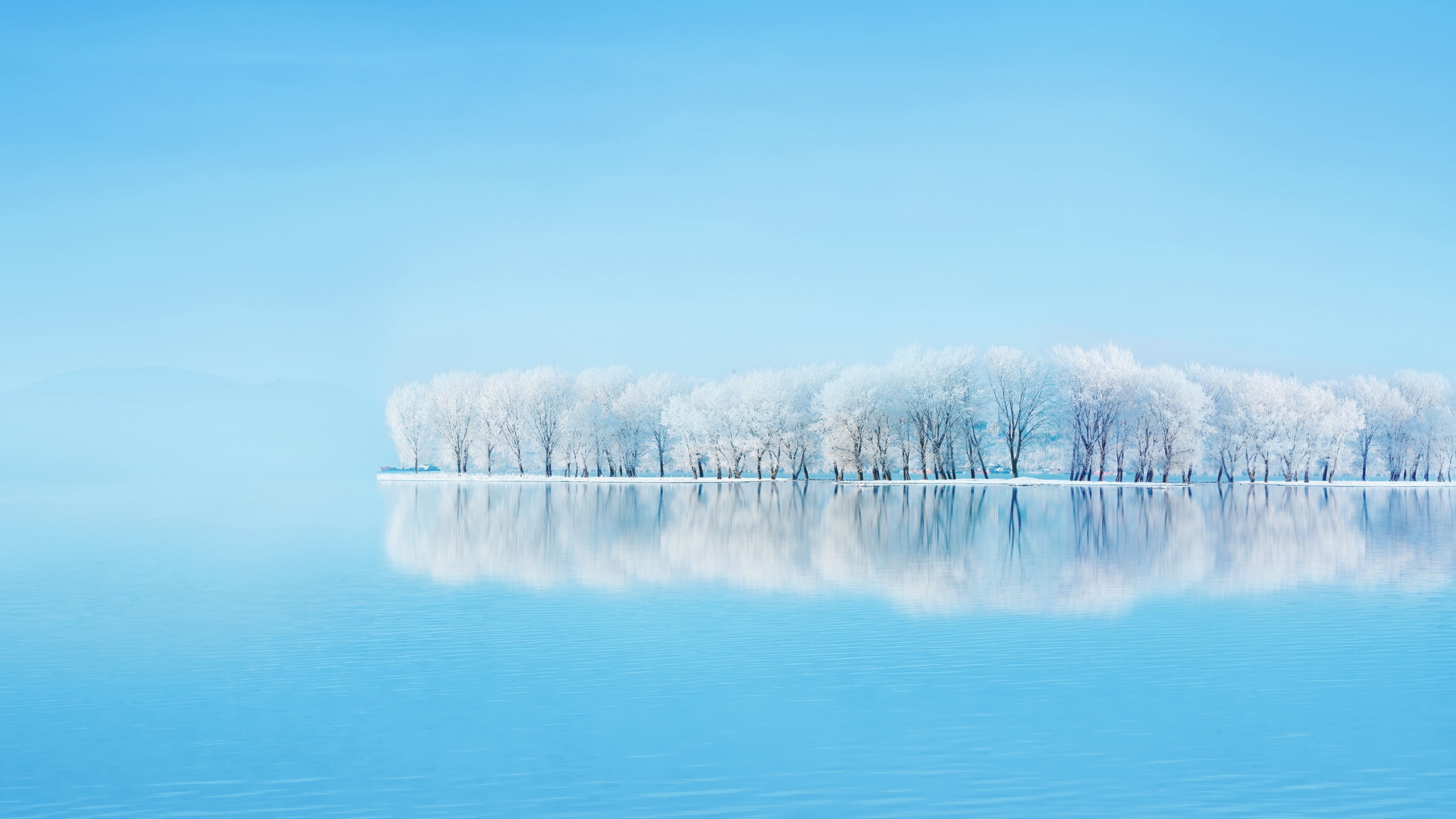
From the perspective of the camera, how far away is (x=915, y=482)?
87.6m

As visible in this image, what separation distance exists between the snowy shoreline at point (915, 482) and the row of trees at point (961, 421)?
1.51 m

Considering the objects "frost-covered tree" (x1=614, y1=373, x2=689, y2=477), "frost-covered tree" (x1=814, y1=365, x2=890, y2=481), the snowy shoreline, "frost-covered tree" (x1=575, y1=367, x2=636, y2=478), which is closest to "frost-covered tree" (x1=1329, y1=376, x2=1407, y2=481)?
the snowy shoreline

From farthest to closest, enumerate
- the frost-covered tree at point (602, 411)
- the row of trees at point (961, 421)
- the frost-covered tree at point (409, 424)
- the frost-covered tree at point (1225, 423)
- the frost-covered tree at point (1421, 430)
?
the frost-covered tree at point (409, 424)
the frost-covered tree at point (602, 411)
the frost-covered tree at point (1421, 430)
the frost-covered tree at point (1225, 423)
the row of trees at point (961, 421)

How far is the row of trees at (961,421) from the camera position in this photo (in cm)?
8675

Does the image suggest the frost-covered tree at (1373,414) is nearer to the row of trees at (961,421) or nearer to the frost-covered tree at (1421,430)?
the row of trees at (961,421)

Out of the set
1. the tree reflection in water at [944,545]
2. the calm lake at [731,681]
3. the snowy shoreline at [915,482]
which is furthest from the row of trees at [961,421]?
the calm lake at [731,681]

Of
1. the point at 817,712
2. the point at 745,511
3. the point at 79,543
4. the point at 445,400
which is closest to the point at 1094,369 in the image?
the point at 745,511

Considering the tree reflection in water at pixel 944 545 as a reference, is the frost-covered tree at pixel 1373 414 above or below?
above

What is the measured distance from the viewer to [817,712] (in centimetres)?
1181

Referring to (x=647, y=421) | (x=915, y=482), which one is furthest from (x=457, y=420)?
(x=915, y=482)

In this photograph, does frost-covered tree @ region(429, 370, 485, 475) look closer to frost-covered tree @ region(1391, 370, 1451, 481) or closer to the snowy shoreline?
the snowy shoreline

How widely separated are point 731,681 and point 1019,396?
7784 cm

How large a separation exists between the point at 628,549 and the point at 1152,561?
12.9 metres

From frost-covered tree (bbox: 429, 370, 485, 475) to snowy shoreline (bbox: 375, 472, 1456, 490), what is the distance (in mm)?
2413
